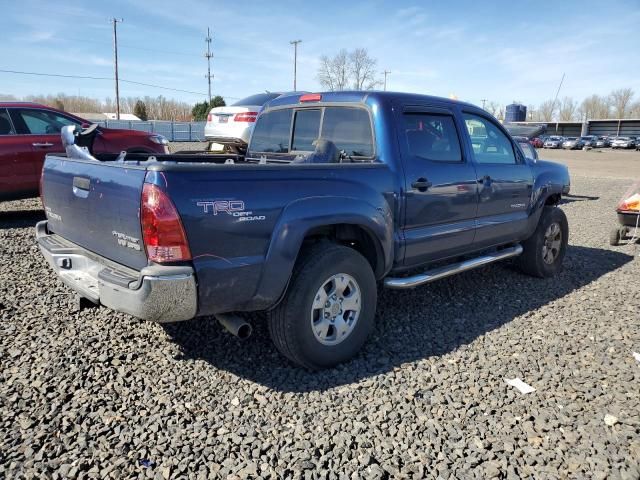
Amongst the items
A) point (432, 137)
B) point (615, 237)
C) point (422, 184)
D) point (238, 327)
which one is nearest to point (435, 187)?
point (422, 184)

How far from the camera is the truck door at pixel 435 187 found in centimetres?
380

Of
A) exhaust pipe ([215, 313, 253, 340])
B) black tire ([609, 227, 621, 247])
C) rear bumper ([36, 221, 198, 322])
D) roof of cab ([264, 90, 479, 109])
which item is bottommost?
black tire ([609, 227, 621, 247])

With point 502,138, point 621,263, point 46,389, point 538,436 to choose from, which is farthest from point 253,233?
point 621,263

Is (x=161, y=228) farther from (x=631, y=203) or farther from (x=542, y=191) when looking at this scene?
(x=631, y=203)

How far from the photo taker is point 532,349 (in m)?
3.72

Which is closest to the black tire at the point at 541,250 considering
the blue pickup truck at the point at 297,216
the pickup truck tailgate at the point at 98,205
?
the blue pickup truck at the point at 297,216

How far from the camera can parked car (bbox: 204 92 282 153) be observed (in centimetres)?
994

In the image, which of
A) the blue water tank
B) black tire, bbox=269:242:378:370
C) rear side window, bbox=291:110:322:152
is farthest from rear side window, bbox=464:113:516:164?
the blue water tank

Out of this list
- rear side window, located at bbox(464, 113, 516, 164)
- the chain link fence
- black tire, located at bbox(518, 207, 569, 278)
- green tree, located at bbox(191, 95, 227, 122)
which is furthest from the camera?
green tree, located at bbox(191, 95, 227, 122)

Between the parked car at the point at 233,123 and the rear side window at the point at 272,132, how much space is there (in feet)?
16.2

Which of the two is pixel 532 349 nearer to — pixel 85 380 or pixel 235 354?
pixel 235 354

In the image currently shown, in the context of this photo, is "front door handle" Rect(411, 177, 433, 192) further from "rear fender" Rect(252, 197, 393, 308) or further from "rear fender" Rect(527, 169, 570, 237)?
"rear fender" Rect(527, 169, 570, 237)

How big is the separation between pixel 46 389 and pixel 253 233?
157 cm

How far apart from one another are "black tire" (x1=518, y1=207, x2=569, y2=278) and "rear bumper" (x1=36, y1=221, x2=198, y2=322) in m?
4.08
